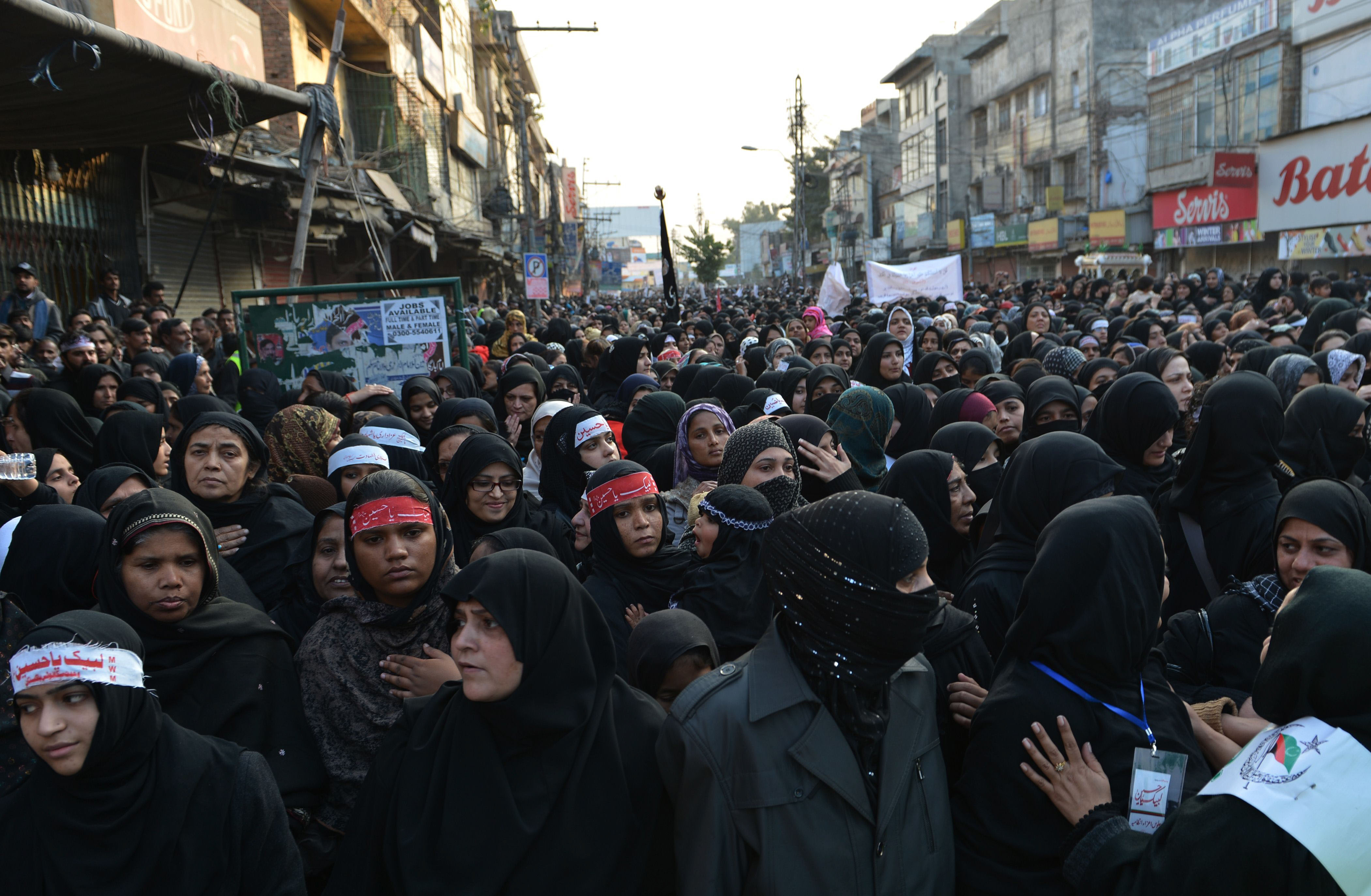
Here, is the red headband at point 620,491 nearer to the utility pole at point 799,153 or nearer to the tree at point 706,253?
the utility pole at point 799,153

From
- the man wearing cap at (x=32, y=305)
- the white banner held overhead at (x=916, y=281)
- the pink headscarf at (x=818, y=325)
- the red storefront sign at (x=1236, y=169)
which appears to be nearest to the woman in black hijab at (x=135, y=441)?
the man wearing cap at (x=32, y=305)

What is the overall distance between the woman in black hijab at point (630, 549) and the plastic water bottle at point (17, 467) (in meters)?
2.35

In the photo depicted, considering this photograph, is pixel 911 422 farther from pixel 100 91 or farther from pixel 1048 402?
pixel 100 91

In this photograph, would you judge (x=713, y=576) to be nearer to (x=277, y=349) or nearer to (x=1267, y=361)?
(x=1267, y=361)

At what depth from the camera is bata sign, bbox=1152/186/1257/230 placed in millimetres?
26047

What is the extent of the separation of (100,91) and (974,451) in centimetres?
702

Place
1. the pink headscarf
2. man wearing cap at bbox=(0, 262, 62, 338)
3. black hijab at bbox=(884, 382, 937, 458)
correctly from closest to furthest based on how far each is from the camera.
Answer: black hijab at bbox=(884, 382, 937, 458) < man wearing cap at bbox=(0, 262, 62, 338) < the pink headscarf

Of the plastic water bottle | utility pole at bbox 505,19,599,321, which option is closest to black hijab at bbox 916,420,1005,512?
the plastic water bottle

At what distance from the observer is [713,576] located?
3.08 meters

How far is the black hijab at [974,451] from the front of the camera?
161 inches

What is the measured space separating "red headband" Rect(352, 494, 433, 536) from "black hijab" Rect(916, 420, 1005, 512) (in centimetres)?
226

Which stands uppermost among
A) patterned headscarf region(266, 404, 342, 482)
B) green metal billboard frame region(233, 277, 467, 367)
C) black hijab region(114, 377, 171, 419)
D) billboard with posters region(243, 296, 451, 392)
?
green metal billboard frame region(233, 277, 467, 367)

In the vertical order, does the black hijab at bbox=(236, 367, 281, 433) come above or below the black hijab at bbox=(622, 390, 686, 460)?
above

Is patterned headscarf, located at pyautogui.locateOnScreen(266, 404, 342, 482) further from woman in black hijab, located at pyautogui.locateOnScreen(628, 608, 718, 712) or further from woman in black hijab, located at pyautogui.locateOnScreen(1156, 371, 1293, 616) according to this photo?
woman in black hijab, located at pyautogui.locateOnScreen(1156, 371, 1293, 616)
